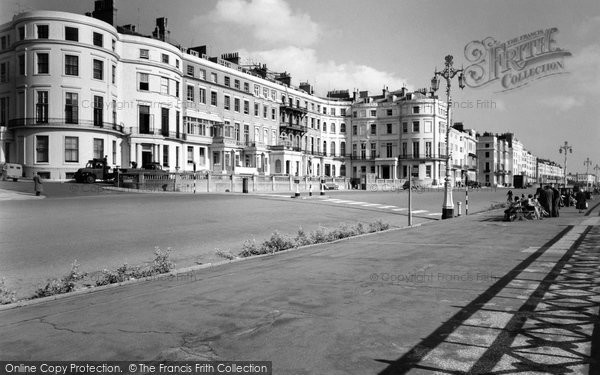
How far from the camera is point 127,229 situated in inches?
633

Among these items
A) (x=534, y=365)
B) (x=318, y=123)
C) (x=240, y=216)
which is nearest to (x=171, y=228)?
(x=240, y=216)

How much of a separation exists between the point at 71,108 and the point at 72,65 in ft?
4.41

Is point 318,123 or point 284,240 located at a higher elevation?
point 318,123

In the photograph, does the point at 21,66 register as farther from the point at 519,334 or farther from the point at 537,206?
the point at 537,206

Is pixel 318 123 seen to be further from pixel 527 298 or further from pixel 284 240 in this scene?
pixel 527 298

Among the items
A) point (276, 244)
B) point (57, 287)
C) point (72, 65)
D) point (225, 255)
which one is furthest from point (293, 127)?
point (57, 287)

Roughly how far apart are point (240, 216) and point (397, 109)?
8140cm

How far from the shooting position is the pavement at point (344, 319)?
4.41 metres

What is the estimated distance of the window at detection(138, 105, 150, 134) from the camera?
53050 millimetres

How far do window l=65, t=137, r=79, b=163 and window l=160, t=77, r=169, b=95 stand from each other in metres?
44.0

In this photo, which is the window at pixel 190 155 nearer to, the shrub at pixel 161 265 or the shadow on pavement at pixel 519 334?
the shrub at pixel 161 265

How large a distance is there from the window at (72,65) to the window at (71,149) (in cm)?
198

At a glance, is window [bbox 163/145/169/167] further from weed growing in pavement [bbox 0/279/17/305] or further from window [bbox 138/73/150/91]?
weed growing in pavement [bbox 0/279/17/305]

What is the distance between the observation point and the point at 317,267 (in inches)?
378
